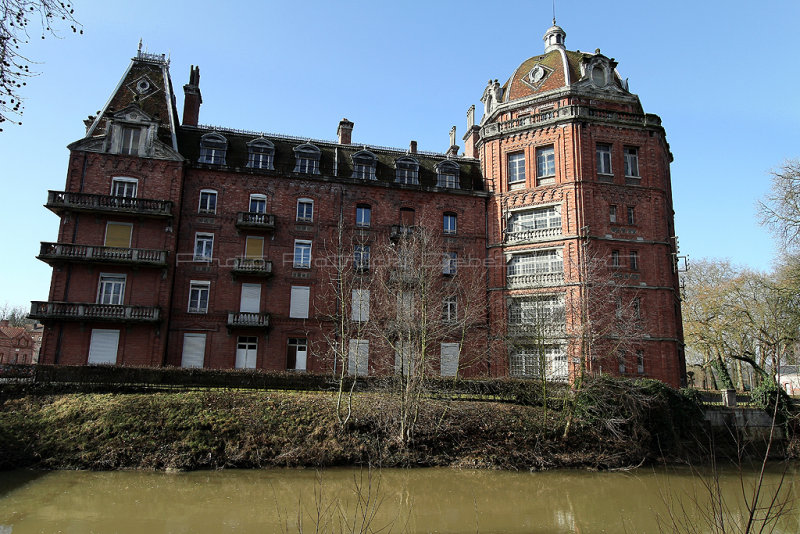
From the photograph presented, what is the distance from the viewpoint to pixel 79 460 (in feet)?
58.3

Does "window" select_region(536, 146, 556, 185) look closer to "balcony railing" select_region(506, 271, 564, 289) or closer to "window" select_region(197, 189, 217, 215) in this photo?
"balcony railing" select_region(506, 271, 564, 289)

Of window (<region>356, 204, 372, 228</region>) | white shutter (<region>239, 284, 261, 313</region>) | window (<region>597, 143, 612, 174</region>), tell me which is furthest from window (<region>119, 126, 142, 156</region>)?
window (<region>597, 143, 612, 174</region>)

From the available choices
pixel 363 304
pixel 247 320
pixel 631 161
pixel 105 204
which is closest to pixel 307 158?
pixel 363 304

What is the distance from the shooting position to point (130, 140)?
95.1 feet

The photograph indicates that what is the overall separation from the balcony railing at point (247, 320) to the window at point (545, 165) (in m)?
16.5

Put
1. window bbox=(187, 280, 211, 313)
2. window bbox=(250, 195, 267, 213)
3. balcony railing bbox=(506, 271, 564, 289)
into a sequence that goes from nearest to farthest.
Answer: window bbox=(187, 280, 211, 313) → balcony railing bbox=(506, 271, 564, 289) → window bbox=(250, 195, 267, 213)

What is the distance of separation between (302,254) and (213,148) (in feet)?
25.3

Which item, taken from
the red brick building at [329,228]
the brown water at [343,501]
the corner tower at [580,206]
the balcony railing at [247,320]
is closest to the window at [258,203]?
the red brick building at [329,228]

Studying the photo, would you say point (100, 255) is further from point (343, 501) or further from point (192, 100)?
point (343, 501)

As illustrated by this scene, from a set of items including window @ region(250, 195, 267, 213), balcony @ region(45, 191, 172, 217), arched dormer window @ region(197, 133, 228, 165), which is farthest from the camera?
arched dormer window @ region(197, 133, 228, 165)

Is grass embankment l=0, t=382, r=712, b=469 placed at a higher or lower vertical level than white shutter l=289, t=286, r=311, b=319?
lower

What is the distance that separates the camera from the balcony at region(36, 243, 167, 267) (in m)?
26.4

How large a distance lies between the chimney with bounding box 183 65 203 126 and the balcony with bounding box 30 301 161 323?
1206 centimetres

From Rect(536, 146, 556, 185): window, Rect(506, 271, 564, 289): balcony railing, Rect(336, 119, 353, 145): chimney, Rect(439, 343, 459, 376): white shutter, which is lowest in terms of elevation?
Rect(439, 343, 459, 376): white shutter
